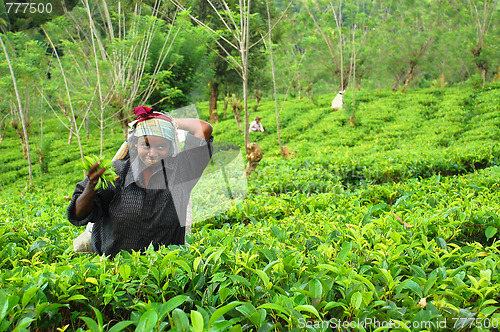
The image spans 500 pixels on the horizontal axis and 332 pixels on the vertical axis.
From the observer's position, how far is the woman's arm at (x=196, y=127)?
195 cm

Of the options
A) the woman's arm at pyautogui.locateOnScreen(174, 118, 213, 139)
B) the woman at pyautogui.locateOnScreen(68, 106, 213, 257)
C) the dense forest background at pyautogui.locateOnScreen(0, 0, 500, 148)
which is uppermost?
the dense forest background at pyautogui.locateOnScreen(0, 0, 500, 148)

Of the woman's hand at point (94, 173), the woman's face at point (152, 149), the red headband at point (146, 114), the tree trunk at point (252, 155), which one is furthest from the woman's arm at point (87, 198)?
the tree trunk at point (252, 155)

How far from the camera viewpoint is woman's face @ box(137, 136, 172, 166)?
1794mm

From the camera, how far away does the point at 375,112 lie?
40.7ft

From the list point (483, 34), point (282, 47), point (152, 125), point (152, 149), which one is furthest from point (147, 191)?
point (483, 34)

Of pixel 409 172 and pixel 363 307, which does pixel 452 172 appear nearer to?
pixel 409 172

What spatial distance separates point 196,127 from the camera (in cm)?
197

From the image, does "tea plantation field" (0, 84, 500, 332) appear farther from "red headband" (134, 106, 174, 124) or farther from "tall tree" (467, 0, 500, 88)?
"tall tree" (467, 0, 500, 88)

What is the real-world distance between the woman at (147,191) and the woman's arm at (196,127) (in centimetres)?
3

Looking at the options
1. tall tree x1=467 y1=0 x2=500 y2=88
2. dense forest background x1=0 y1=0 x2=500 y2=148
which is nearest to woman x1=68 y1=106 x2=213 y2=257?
dense forest background x1=0 y1=0 x2=500 y2=148

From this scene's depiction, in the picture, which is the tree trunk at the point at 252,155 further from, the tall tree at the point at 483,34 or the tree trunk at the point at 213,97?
the tall tree at the point at 483,34

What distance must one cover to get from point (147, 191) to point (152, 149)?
0.23 meters

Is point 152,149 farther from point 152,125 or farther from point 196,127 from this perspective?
point 196,127

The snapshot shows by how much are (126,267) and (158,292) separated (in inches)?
6.1
